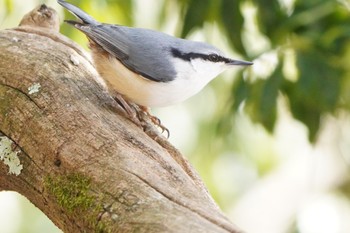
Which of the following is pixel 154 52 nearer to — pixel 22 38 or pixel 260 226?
pixel 22 38

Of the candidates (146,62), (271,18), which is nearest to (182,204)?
(146,62)

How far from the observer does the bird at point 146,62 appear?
3.51m

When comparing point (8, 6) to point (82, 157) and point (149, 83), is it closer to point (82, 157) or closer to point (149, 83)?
point (149, 83)

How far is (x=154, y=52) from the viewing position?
3562 millimetres

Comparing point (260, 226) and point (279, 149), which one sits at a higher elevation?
point (279, 149)

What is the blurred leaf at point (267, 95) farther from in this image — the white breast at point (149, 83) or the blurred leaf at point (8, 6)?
the blurred leaf at point (8, 6)

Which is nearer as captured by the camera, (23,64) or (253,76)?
(23,64)

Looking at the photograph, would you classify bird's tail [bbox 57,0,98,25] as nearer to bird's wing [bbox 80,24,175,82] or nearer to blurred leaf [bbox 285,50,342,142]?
bird's wing [bbox 80,24,175,82]

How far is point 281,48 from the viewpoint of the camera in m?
4.27

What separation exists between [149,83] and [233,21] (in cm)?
89

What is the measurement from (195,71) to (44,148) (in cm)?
86

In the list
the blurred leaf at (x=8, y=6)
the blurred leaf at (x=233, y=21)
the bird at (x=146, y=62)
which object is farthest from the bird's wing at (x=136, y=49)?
the blurred leaf at (x=233, y=21)

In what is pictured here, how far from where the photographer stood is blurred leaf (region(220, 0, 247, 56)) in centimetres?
422

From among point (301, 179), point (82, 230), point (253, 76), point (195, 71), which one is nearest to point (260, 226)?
point (301, 179)
